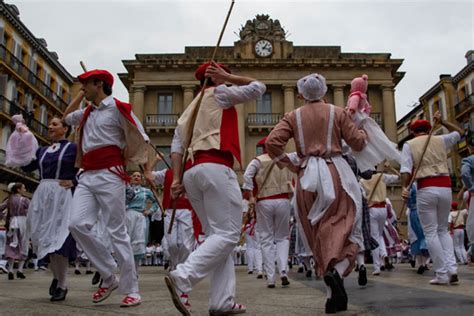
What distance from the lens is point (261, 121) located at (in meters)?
38.4

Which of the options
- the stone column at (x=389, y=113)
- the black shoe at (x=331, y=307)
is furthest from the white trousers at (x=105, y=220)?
the stone column at (x=389, y=113)

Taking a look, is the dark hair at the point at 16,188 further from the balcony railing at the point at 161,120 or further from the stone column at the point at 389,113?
the stone column at the point at 389,113

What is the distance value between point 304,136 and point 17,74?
3982 centimetres

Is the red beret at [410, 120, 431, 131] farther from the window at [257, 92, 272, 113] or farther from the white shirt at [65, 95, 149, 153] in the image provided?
the window at [257, 92, 272, 113]

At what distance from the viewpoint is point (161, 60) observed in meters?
38.2

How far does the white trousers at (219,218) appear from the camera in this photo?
394cm

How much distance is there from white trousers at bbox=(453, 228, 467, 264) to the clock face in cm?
2448

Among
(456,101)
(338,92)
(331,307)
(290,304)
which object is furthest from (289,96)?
(331,307)

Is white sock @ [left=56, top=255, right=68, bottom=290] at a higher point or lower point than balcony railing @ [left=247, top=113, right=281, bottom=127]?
lower

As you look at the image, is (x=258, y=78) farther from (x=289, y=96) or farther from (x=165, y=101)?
(x=165, y=101)

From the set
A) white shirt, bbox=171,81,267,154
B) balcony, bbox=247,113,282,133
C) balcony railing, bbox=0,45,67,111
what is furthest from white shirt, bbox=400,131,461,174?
balcony railing, bbox=0,45,67,111

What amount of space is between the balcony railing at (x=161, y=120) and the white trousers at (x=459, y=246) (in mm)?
24227

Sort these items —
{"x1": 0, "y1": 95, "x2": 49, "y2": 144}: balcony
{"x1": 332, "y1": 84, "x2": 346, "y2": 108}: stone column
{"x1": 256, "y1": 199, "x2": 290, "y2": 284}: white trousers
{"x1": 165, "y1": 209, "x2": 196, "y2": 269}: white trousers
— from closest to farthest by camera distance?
{"x1": 256, "y1": 199, "x2": 290, "y2": 284}: white trousers
{"x1": 165, "y1": 209, "x2": 196, "y2": 269}: white trousers
{"x1": 0, "y1": 95, "x2": 49, "y2": 144}: balcony
{"x1": 332, "y1": 84, "x2": 346, "y2": 108}: stone column

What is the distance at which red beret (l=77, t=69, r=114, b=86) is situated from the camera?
5.34m
